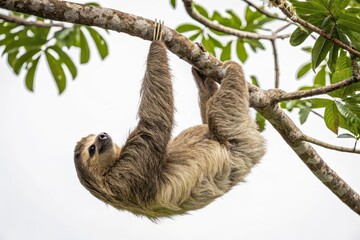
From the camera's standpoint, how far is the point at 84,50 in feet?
25.5

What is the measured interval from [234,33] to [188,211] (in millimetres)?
2483

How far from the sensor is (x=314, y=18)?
5176mm

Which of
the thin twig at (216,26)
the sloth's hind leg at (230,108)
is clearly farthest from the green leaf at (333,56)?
the thin twig at (216,26)

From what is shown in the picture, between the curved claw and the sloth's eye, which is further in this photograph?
the sloth's eye

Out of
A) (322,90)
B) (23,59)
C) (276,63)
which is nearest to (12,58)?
(23,59)

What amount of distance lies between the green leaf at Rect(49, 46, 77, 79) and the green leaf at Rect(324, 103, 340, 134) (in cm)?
341

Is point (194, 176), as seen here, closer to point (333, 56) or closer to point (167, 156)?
point (167, 156)

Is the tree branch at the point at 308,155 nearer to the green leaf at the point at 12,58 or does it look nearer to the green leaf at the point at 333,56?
the green leaf at the point at 333,56

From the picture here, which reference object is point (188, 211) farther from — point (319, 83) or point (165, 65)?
point (319, 83)

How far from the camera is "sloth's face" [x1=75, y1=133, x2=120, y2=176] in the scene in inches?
249

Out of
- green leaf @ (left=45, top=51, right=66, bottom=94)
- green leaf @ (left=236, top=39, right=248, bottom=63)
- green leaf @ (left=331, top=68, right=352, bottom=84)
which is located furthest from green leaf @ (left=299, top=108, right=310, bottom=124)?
green leaf @ (left=45, top=51, right=66, bottom=94)

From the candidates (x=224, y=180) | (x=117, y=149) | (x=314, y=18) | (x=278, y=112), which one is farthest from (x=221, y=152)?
(x=314, y=18)

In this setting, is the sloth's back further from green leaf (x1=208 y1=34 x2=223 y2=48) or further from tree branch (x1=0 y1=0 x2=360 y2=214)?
green leaf (x1=208 y1=34 x2=223 y2=48)

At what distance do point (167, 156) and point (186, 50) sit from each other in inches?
54.3
